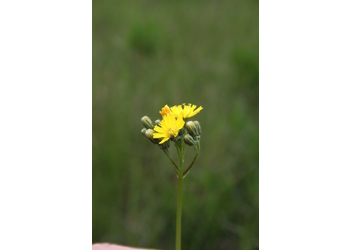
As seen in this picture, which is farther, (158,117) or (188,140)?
(158,117)

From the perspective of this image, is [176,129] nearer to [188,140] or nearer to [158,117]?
[188,140]

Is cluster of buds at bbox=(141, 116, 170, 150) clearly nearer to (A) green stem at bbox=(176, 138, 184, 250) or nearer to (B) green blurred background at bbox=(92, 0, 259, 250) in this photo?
(A) green stem at bbox=(176, 138, 184, 250)

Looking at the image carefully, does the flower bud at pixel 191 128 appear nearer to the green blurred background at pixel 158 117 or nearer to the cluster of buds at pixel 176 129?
the cluster of buds at pixel 176 129

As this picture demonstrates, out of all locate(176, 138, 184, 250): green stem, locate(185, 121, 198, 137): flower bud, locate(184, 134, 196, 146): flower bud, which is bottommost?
locate(176, 138, 184, 250): green stem

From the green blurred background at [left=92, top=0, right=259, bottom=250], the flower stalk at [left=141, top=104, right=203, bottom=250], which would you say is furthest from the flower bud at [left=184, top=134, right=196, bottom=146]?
the green blurred background at [left=92, top=0, right=259, bottom=250]

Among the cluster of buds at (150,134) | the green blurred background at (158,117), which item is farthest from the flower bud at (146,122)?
the green blurred background at (158,117)

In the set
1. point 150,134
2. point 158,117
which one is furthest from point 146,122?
point 158,117
